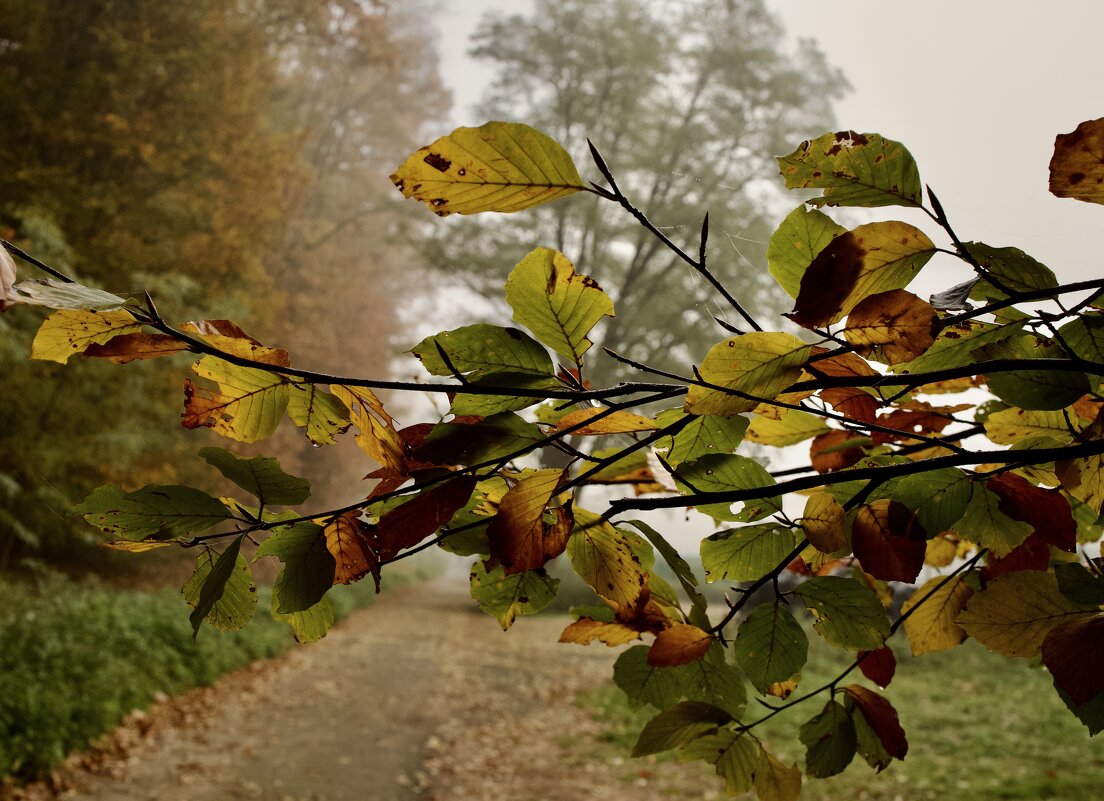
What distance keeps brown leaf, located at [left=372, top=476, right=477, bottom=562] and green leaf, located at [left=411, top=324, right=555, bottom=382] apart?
0.20 ft

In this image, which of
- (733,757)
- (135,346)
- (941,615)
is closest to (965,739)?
(941,615)

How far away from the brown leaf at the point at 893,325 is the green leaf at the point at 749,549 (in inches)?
6.3

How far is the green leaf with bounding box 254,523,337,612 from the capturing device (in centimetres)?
37

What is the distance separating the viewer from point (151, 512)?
1.20 feet

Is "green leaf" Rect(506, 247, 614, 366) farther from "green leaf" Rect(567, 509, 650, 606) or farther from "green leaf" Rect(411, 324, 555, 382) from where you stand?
"green leaf" Rect(567, 509, 650, 606)

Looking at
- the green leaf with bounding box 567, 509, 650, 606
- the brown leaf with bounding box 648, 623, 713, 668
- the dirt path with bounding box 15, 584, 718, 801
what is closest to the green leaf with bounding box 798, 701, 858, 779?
the brown leaf with bounding box 648, 623, 713, 668

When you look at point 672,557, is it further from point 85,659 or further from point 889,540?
point 85,659

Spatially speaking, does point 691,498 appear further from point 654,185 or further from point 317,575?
point 654,185

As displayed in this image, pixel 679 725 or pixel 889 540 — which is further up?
pixel 889 540

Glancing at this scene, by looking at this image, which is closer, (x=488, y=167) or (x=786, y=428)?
(x=488, y=167)

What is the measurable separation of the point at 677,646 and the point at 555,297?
27 centimetres

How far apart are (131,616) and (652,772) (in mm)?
4295

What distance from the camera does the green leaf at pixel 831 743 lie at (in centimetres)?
53

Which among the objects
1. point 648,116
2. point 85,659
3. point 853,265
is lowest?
point 85,659
